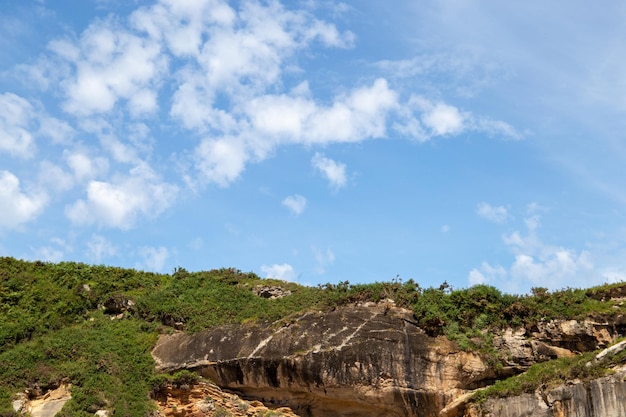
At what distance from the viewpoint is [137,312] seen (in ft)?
95.2

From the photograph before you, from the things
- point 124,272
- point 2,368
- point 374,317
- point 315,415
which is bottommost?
point 315,415

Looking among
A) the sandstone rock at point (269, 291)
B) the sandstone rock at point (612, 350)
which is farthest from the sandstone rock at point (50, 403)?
the sandstone rock at point (612, 350)

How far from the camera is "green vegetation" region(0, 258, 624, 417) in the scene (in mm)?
24562

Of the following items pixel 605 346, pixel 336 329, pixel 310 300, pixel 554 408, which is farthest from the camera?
pixel 310 300

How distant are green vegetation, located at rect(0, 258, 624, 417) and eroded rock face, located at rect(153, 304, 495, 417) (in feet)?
2.49

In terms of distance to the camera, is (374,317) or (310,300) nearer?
(374,317)

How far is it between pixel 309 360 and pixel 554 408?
8.42 m

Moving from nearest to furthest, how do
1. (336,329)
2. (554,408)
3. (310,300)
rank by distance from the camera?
(554,408), (336,329), (310,300)

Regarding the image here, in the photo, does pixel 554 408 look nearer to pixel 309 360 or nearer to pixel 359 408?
pixel 359 408

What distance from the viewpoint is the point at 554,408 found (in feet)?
68.7

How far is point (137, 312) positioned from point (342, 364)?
10.1m

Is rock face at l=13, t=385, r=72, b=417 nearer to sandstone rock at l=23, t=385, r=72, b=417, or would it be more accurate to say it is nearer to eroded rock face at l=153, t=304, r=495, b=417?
A: sandstone rock at l=23, t=385, r=72, b=417

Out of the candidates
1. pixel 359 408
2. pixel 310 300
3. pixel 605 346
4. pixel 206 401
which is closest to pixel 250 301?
pixel 310 300

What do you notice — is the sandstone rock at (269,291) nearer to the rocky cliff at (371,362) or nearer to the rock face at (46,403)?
the rocky cliff at (371,362)
